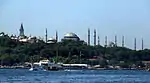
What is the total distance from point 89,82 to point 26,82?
8.33 meters

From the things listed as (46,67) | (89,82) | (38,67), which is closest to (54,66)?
(46,67)

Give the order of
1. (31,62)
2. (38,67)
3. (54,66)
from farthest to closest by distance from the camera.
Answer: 1. (31,62)
2. (38,67)
3. (54,66)

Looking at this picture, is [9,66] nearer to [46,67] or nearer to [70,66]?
[70,66]

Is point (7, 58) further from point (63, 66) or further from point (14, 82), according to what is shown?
point (14, 82)

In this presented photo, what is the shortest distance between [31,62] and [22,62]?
6066 millimetres

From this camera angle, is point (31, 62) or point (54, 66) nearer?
point (54, 66)

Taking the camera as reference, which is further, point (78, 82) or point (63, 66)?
point (63, 66)

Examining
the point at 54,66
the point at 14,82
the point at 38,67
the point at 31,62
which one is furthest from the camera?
the point at 31,62

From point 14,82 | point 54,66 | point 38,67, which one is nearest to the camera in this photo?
point 14,82

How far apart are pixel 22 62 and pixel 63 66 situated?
17.1m

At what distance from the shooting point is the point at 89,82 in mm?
79750

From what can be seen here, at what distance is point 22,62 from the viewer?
199 meters

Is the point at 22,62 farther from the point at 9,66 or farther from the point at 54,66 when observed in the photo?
the point at 54,66

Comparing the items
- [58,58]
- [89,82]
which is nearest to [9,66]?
[58,58]
